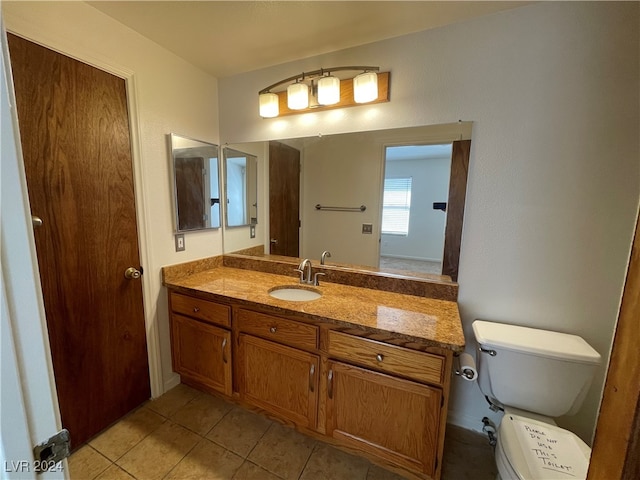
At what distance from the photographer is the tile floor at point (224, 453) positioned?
4.46 ft

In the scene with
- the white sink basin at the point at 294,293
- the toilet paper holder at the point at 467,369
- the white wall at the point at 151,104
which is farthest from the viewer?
the white sink basin at the point at 294,293

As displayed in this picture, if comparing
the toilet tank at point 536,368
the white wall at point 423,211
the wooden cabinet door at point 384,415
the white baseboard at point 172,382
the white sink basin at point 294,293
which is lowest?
the white baseboard at point 172,382

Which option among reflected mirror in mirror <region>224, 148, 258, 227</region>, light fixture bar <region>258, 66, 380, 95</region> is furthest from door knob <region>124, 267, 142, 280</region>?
light fixture bar <region>258, 66, 380, 95</region>

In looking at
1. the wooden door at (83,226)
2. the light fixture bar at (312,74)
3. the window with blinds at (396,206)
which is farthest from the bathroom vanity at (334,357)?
the light fixture bar at (312,74)

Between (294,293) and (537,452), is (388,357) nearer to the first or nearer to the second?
(537,452)

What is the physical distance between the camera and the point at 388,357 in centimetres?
124

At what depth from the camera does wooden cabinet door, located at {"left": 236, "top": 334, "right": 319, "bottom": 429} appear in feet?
4.68

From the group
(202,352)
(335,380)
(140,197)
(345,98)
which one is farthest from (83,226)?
(345,98)

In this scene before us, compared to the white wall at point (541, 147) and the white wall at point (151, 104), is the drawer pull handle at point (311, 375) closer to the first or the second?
the white wall at point (541, 147)

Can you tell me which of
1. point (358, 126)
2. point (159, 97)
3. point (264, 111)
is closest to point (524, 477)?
point (358, 126)

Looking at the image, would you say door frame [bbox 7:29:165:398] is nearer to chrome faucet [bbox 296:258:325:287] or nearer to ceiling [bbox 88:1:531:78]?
ceiling [bbox 88:1:531:78]

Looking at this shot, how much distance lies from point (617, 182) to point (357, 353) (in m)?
1.44

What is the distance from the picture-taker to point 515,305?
143cm

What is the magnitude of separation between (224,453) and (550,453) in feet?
5.01
